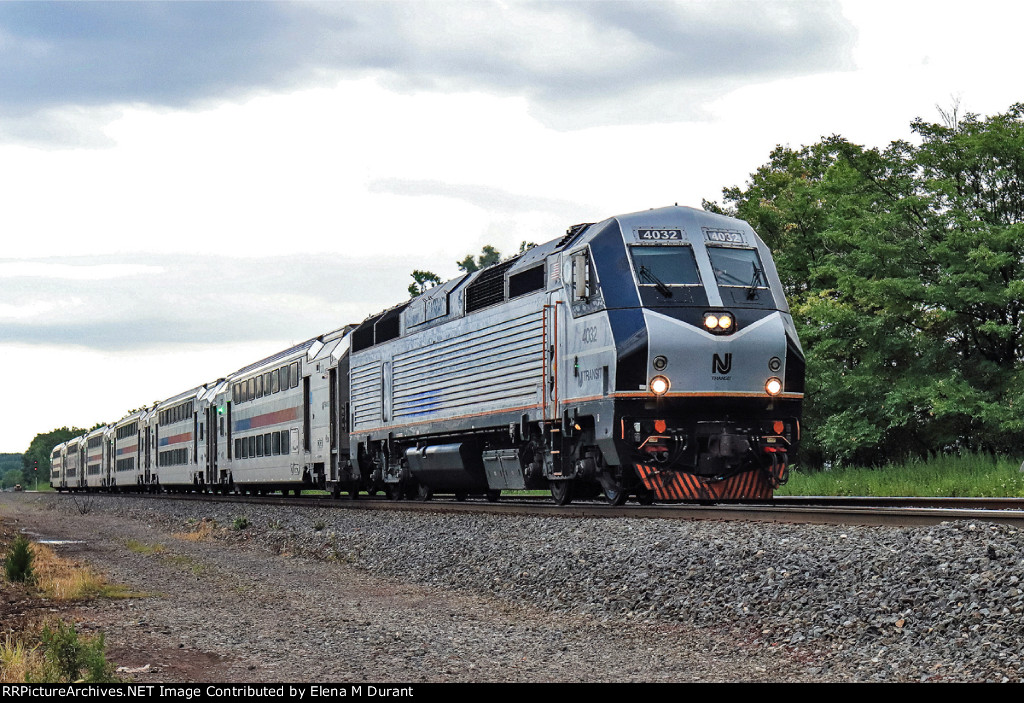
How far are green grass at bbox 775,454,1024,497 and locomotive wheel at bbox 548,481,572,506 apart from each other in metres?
6.67

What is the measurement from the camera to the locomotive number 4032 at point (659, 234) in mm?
15727

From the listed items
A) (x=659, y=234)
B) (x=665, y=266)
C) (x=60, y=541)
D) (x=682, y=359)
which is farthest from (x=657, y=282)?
(x=60, y=541)

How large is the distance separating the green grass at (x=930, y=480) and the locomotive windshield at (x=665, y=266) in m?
6.82

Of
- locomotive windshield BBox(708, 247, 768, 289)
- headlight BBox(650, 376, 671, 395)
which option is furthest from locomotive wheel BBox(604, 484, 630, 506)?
locomotive windshield BBox(708, 247, 768, 289)

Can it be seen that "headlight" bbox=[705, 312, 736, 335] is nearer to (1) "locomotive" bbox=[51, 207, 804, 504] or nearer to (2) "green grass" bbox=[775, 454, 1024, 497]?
(1) "locomotive" bbox=[51, 207, 804, 504]

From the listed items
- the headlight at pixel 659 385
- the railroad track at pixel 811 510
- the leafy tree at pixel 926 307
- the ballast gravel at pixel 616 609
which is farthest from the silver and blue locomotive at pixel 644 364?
the leafy tree at pixel 926 307

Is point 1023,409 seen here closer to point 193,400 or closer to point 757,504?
point 757,504

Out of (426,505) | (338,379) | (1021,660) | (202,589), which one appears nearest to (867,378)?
(426,505)

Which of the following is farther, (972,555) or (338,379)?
(338,379)

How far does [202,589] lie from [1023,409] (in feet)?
56.1

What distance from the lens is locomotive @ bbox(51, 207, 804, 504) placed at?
48.6ft

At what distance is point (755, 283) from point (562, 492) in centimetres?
446

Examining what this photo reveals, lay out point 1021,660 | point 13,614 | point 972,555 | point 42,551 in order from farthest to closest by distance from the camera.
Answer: point 42,551 → point 13,614 → point 972,555 → point 1021,660

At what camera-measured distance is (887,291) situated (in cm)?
2495
